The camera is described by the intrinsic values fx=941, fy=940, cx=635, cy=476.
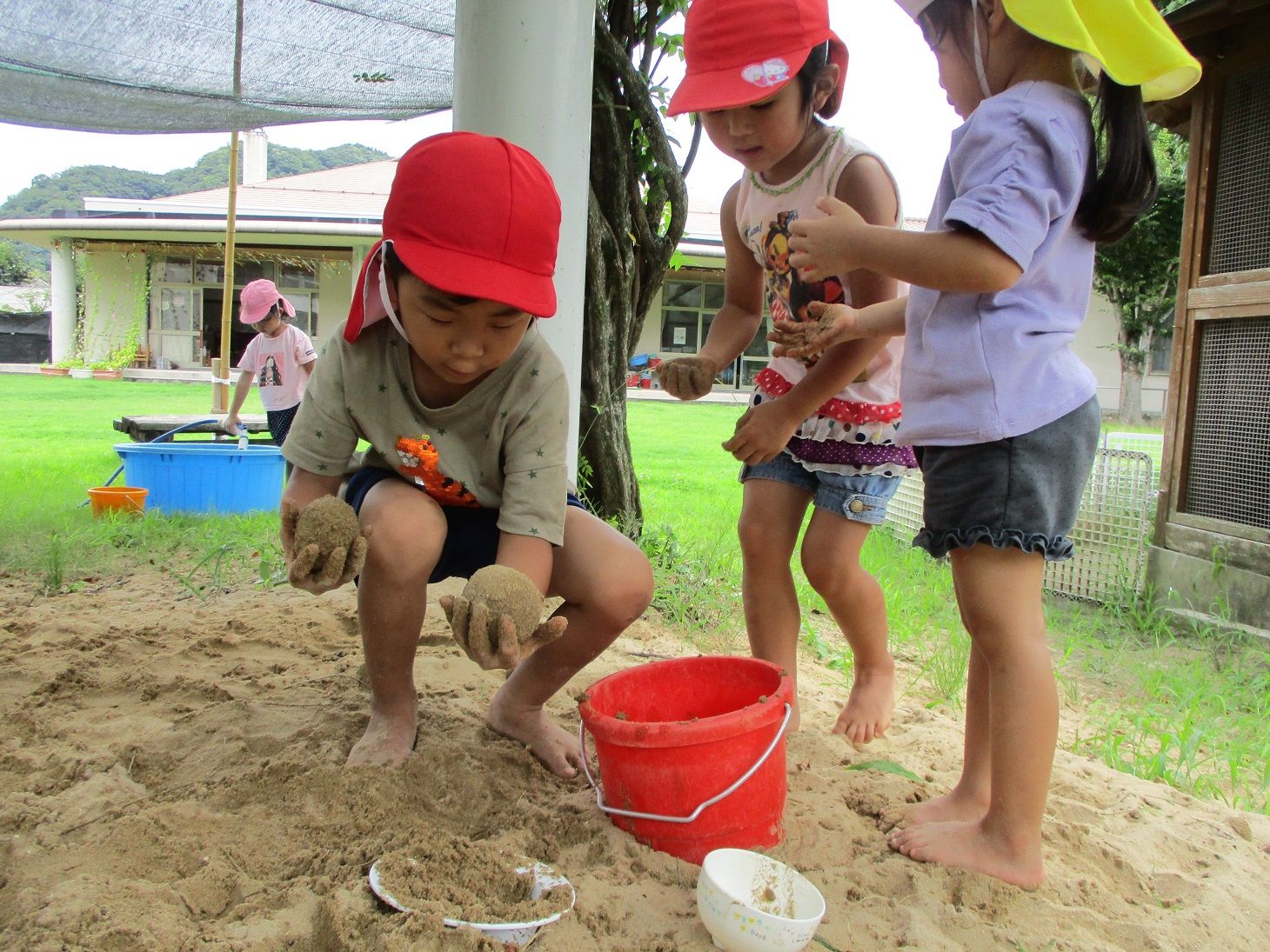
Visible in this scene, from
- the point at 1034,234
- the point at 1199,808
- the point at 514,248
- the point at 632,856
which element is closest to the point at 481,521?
the point at 514,248

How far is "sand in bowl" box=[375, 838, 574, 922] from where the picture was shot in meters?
1.22

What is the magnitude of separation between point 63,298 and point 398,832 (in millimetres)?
20379

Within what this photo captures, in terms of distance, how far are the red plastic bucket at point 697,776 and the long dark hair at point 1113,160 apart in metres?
0.86

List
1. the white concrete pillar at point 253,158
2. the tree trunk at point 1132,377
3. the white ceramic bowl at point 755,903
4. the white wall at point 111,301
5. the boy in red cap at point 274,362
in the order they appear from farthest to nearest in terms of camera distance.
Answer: the white concrete pillar at point 253,158, the white wall at point 111,301, the tree trunk at point 1132,377, the boy in red cap at point 274,362, the white ceramic bowl at point 755,903

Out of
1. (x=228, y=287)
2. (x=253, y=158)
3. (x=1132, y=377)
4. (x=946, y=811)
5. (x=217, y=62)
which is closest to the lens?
(x=946, y=811)

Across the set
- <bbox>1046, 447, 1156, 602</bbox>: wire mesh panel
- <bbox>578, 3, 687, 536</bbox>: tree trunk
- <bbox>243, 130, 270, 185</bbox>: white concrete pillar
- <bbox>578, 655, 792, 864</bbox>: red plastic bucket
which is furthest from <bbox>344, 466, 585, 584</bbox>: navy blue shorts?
<bbox>243, 130, 270, 185</bbox>: white concrete pillar

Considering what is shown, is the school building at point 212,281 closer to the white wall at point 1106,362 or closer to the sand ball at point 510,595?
the white wall at point 1106,362

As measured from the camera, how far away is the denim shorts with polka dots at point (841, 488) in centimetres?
200

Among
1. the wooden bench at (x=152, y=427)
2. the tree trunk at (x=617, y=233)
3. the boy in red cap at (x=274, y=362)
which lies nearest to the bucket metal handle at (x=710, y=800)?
the tree trunk at (x=617, y=233)

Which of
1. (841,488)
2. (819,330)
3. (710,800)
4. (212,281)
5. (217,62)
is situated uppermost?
(212,281)

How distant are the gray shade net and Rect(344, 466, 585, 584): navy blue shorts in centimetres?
296

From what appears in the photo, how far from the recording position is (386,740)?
1.72 m

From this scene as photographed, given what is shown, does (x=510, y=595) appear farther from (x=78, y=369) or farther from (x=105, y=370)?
(x=78, y=369)

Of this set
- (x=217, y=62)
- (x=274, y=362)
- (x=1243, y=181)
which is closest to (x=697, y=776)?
(x=1243, y=181)
